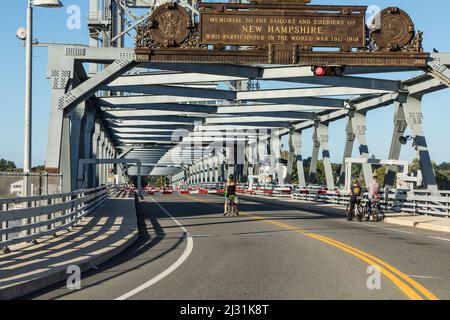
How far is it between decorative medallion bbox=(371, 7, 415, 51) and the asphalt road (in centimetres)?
694

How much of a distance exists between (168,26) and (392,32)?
790 cm

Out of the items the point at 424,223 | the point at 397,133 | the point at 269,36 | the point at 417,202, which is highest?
the point at 269,36

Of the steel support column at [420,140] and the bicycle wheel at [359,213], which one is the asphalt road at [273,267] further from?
the steel support column at [420,140]

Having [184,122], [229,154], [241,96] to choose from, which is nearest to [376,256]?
[241,96]

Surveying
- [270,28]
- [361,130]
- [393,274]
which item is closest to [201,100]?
[361,130]

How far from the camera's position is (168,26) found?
24016 millimetres

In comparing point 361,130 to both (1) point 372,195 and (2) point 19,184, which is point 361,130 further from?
(2) point 19,184

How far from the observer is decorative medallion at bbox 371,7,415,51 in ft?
79.9

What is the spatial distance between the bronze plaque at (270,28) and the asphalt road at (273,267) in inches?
266

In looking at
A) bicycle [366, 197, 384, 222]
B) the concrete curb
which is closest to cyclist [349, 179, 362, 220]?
bicycle [366, 197, 384, 222]

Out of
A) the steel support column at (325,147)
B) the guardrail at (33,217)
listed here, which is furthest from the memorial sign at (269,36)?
the steel support column at (325,147)

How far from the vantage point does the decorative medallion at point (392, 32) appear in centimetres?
2434

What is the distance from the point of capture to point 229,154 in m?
76.6

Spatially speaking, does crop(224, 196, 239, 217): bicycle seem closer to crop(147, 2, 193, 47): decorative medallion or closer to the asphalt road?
the asphalt road
